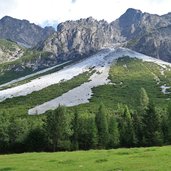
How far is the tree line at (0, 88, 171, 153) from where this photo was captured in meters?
124

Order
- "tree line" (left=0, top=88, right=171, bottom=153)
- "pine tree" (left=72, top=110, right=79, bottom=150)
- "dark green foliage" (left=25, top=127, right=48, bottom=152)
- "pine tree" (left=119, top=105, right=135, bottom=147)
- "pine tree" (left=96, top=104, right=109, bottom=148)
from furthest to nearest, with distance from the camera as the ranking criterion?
"dark green foliage" (left=25, top=127, right=48, bottom=152) → "pine tree" (left=72, top=110, right=79, bottom=150) → "pine tree" (left=96, top=104, right=109, bottom=148) → "pine tree" (left=119, top=105, right=135, bottom=147) → "tree line" (left=0, top=88, right=171, bottom=153)

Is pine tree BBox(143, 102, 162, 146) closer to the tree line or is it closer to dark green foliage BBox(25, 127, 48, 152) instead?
the tree line

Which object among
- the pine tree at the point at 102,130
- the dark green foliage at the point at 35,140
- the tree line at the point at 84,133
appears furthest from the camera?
the dark green foliage at the point at 35,140

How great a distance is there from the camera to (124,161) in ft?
139

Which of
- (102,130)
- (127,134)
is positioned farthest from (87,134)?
(127,134)

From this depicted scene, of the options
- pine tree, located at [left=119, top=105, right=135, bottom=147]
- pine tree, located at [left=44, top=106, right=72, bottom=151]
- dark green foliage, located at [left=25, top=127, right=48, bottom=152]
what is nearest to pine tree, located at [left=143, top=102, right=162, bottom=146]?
pine tree, located at [left=119, top=105, right=135, bottom=147]

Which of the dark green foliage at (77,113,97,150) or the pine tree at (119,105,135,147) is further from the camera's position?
the dark green foliage at (77,113,97,150)

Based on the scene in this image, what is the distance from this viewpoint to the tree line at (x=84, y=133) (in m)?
124

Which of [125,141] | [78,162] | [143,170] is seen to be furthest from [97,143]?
[143,170]

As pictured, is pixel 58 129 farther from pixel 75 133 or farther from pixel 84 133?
pixel 84 133

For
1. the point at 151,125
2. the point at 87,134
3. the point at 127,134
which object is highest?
the point at 151,125

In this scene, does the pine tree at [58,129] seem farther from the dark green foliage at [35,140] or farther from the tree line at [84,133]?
the dark green foliage at [35,140]

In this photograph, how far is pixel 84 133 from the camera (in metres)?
136

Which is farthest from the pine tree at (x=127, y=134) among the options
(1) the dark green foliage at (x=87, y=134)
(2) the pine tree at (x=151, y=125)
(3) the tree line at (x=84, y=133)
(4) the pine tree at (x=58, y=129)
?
(4) the pine tree at (x=58, y=129)
